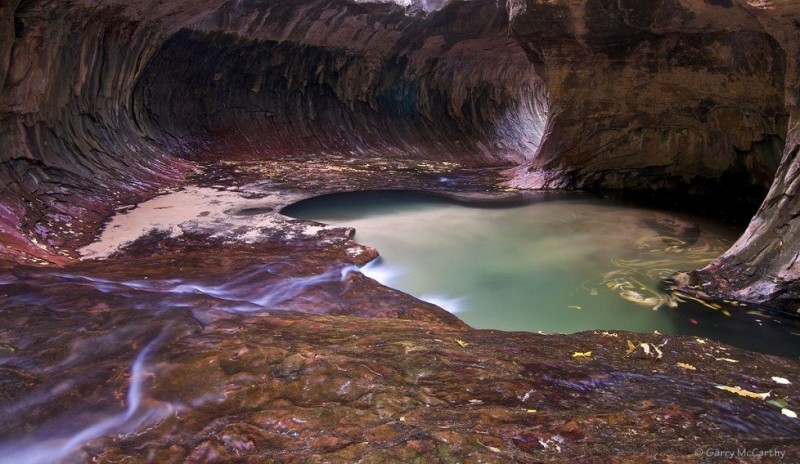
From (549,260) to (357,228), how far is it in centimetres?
214

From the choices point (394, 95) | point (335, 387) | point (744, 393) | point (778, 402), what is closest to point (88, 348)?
point (335, 387)

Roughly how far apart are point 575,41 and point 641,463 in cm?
778

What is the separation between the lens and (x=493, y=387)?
2436 mm

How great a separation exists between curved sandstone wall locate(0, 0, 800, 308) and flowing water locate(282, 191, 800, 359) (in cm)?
65

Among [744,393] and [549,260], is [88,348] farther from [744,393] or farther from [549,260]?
[549,260]

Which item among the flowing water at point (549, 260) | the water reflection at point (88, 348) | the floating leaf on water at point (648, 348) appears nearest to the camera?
the water reflection at point (88, 348)

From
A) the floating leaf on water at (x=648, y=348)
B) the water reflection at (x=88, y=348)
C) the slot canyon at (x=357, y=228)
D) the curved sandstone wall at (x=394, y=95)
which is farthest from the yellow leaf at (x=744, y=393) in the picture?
the curved sandstone wall at (x=394, y=95)

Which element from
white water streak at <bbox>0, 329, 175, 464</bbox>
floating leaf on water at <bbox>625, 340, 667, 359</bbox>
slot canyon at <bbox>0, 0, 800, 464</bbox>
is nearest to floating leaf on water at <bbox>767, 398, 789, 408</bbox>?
slot canyon at <bbox>0, 0, 800, 464</bbox>

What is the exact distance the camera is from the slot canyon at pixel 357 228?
2141mm

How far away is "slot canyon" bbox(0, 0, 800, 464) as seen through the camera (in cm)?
214

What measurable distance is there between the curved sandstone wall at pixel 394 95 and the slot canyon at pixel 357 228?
0.05m

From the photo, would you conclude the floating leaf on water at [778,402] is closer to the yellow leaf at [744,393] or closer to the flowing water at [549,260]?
the yellow leaf at [744,393]

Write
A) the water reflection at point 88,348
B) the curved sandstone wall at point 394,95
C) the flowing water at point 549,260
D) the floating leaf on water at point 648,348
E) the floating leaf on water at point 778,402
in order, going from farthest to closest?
the curved sandstone wall at point 394,95 < the flowing water at point 549,260 < the floating leaf on water at point 648,348 < the floating leaf on water at point 778,402 < the water reflection at point 88,348

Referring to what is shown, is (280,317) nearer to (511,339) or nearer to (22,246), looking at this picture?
(511,339)
